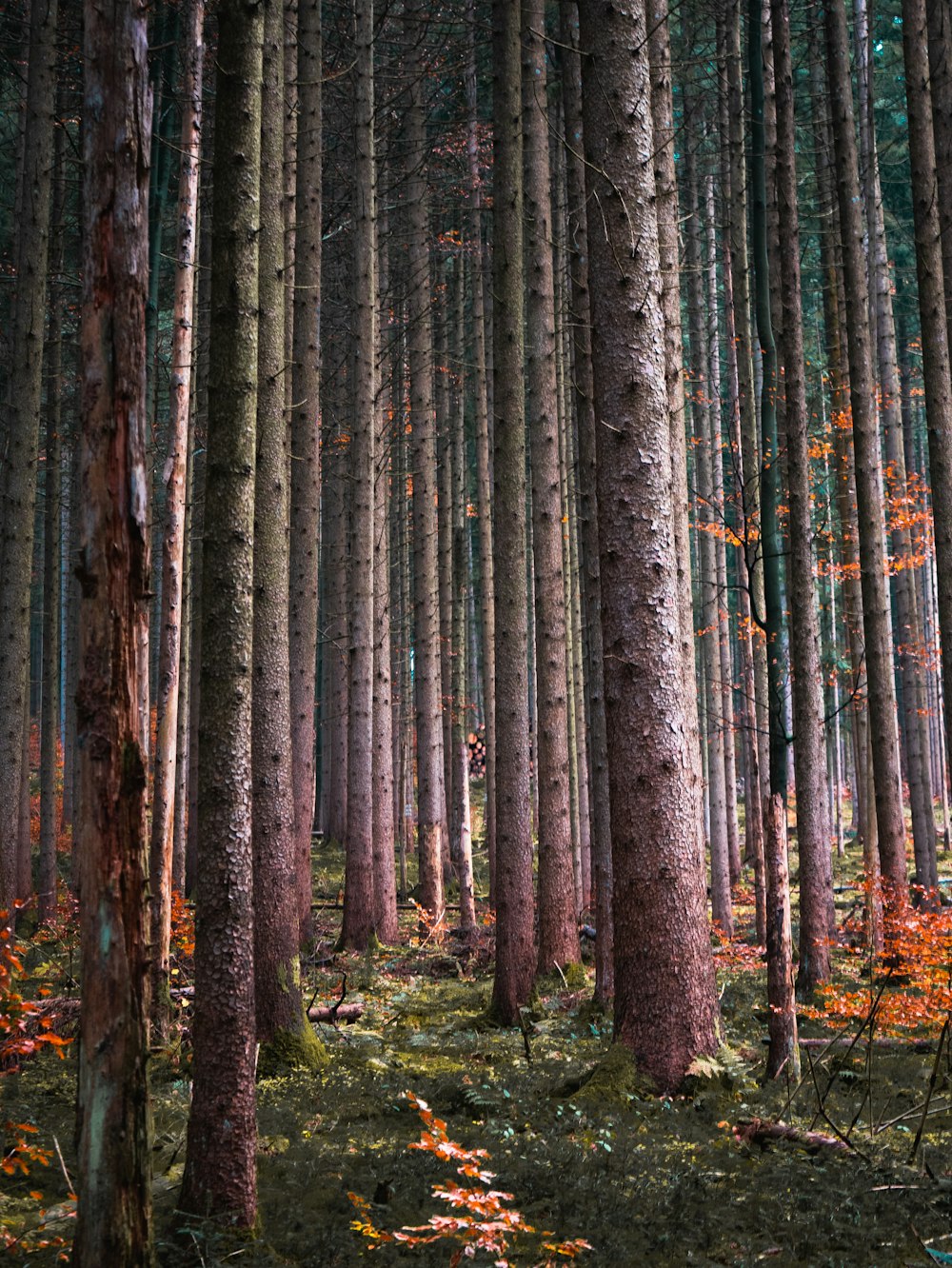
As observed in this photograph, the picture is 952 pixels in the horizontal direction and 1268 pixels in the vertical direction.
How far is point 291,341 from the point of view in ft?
35.8

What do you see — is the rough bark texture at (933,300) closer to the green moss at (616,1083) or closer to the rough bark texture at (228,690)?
the green moss at (616,1083)

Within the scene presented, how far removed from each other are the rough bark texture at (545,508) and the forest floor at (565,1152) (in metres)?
2.04

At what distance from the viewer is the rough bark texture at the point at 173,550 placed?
311 inches

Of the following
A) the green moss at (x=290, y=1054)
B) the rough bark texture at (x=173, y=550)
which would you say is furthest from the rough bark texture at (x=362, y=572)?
the green moss at (x=290, y=1054)

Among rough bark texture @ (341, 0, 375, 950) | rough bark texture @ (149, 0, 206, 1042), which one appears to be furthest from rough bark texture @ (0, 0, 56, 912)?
rough bark texture @ (341, 0, 375, 950)

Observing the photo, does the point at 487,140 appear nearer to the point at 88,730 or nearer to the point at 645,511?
the point at 645,511

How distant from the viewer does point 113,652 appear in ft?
11.2

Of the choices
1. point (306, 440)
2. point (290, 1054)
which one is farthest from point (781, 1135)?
point (306, 440)

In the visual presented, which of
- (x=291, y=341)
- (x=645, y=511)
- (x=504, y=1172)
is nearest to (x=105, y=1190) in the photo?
(x=504, y=1172)

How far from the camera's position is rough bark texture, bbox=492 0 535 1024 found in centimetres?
924

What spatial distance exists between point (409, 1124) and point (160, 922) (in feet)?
8.99

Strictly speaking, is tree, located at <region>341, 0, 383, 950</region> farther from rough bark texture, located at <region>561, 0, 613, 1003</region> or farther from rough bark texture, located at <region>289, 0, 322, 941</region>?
rough bark texture, located at <region>561, 0, 613, 1003</region>

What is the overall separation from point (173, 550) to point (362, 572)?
4.61 m

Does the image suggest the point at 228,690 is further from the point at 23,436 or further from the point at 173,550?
the point at 23,436
